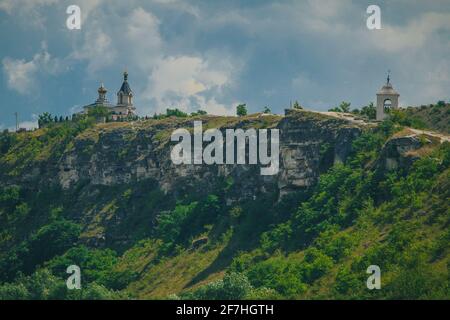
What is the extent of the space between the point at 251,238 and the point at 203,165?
15284 millimetres

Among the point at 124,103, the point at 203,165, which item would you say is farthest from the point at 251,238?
the point at 124,103

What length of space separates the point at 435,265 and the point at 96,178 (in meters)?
54.7

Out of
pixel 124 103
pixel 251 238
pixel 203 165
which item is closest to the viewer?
pixel 251 238

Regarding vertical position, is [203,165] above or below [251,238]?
above

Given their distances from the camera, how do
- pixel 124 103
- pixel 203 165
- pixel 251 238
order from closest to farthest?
1. pixel 251 238
2. pixel 203 165
3. pixel 124 103

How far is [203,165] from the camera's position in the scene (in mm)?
142375

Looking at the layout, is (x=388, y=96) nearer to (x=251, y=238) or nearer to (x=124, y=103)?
(x=251, y=238)

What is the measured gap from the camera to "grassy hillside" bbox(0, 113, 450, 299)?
110688mm

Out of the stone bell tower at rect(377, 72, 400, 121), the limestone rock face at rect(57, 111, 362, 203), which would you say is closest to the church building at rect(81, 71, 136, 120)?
the limestone rock face at rect(57, 111, 362, 203)

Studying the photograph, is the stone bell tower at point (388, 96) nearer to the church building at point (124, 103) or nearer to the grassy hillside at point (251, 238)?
the grassy hillside at point (251, 238)

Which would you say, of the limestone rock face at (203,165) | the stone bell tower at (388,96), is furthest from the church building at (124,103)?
the stone bell tower at (388,96)

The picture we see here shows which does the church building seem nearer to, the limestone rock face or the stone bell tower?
the limestone rock face

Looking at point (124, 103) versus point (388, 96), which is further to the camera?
point (124, 103)
